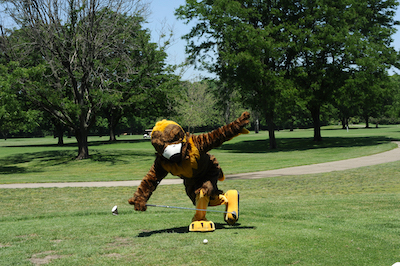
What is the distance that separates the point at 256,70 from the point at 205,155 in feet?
78.1

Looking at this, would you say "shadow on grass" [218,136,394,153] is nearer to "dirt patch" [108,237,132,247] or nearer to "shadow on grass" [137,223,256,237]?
"shadow on grass" [137,223,256,237]

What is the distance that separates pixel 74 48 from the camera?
25.8 m

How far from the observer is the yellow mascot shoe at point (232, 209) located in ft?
21.3

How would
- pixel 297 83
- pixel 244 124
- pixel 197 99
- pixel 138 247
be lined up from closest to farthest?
pixel 138 247 → pixel 244 124 → pixel 297 83 → pixel 197 99

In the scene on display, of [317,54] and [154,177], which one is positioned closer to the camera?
[154,177]

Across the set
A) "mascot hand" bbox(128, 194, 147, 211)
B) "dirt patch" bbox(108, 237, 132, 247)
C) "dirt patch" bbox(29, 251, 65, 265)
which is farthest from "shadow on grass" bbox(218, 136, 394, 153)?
"dirt patch" bbox(29, 251, 65, 265)

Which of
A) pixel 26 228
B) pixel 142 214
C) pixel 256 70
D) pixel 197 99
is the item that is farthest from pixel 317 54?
pixel 197 99

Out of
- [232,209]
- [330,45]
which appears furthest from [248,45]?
[232,209]

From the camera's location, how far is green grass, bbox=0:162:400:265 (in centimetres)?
471

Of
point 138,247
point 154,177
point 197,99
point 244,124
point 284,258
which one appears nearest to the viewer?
point 284,258

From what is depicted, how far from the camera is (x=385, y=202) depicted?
8.65m

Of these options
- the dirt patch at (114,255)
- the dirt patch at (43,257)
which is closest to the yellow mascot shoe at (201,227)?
the dirt patch at (114,255)

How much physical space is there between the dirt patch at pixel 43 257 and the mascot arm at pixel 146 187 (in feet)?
5.11

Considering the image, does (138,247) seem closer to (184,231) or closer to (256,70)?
(184,231)
